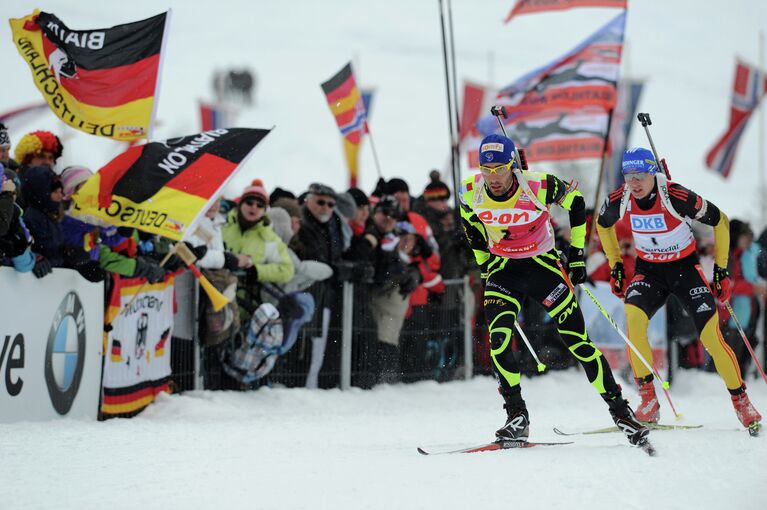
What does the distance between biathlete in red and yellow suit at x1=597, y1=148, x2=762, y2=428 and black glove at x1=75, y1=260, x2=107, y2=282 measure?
3.81m

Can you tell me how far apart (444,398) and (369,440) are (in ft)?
13.0

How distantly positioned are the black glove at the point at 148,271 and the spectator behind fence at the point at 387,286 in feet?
10.3

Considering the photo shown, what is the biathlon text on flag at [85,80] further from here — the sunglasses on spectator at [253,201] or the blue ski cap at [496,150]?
the blue ski cap at [496,150]

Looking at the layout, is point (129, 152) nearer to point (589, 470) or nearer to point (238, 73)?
point (589, 470)

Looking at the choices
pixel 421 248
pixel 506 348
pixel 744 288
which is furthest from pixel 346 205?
pixel 744 288

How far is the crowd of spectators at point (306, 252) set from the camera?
772 cm

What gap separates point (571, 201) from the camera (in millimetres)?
7145

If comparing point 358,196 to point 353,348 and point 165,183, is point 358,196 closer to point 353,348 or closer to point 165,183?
point 353,348

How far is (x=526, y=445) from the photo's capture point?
677 cm

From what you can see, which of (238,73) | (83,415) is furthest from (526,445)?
(238,73)

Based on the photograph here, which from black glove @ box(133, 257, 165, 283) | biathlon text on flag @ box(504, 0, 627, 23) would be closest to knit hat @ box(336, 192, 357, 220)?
black glove @ box(133, 257, 165, 283)

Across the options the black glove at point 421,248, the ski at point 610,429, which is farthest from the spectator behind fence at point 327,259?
the ski at point 610,429

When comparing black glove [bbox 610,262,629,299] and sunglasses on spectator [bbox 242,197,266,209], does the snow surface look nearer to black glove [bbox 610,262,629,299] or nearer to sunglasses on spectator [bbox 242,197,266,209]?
black glove [bbox 610,262,629,299]

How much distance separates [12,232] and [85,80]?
1905mm
